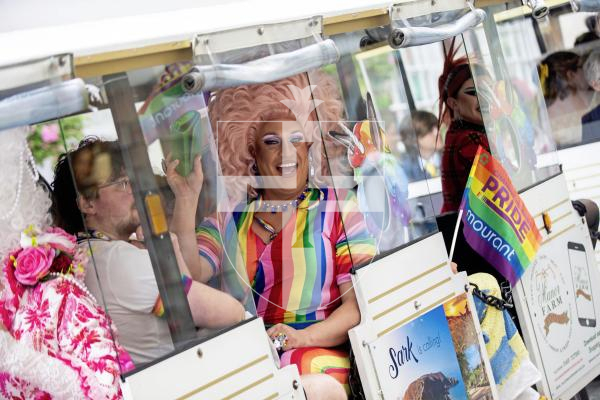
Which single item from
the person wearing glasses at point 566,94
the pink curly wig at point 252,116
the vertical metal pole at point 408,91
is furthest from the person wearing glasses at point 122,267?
the person wearing glasses at point 566,94

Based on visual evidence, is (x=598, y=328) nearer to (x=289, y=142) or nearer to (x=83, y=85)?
(x=289, y=142)

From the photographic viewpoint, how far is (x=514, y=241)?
555cm

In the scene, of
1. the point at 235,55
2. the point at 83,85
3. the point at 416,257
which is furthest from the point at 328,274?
the point at 83,85

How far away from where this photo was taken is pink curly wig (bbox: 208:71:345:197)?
170 inches

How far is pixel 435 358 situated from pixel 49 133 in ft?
6.73

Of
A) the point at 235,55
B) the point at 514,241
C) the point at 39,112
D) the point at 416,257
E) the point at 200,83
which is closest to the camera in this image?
the point at 39,112

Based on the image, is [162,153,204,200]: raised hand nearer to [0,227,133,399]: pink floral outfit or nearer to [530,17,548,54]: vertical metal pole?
[0,227,133,399]: pink floral outfit

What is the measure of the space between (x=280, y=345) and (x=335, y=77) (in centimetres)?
115

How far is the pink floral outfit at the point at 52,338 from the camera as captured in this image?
3557 mm

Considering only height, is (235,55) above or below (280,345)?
above

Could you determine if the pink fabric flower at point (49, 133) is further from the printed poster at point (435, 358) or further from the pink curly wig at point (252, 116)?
the printed poster at point (435, 358)

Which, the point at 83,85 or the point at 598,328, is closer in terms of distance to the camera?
the point at 83,85

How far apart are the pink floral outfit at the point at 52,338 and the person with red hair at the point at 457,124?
2964 millimetres

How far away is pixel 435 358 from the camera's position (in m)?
4.85
